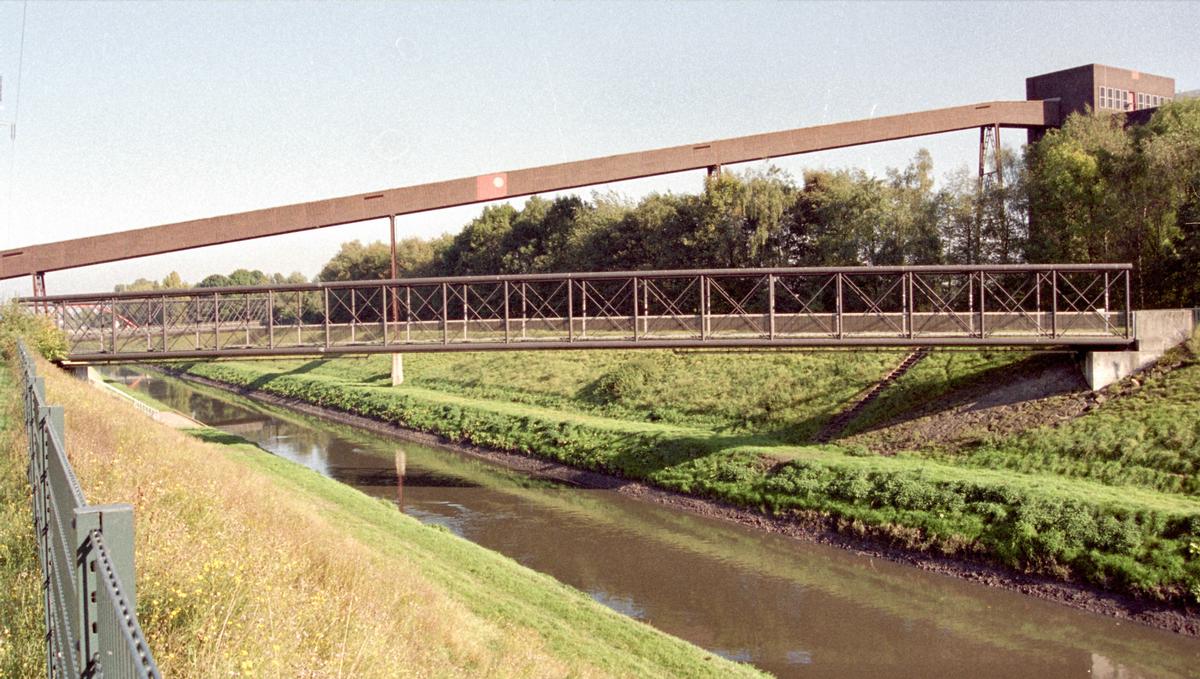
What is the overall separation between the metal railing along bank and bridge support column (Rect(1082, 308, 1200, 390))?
33667mm

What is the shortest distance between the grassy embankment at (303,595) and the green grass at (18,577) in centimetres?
6

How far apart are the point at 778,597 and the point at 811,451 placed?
11.4 metres

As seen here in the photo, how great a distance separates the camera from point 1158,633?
68.7ft

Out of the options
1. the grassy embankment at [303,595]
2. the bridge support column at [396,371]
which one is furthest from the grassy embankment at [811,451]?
the grassy embankment at [303,595]

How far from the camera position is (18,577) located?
952 centimetres

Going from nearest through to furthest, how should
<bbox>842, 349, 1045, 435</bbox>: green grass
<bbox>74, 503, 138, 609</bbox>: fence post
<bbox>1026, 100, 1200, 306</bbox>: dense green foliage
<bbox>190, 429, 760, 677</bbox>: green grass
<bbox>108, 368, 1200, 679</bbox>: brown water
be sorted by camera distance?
<bbox>74, 503, 138, 609</bbox>: fence post < <bbox>190, 429, 760, 677</bbox>: green grass < <bbox>108, 368, 1200, 679</bbox>: brown water < <bbox>842, 349, 1045, 435</bbox>: green grass < <bbox>1026, 100, 1200, 306</bbox>: dense green foliage

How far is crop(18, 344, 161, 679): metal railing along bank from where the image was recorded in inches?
162

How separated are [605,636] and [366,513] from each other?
37.0ft

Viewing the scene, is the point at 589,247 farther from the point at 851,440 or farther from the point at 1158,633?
the point at 1158,633

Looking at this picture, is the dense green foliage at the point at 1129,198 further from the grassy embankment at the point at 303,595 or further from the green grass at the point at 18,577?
the green grass at the point at 18,577

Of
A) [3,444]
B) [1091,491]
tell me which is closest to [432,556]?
[3,444]

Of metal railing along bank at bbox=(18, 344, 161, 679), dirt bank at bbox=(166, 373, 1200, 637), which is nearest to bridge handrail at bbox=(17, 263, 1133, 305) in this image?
dirt bank at bbox=(166, 373, 1200, 637)

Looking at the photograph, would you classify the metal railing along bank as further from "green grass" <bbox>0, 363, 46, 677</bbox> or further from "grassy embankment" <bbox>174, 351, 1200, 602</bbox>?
"grassy embankment" <bbox>174, 351, 1200, 602</bbox>

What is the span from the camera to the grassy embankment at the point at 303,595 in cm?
899
